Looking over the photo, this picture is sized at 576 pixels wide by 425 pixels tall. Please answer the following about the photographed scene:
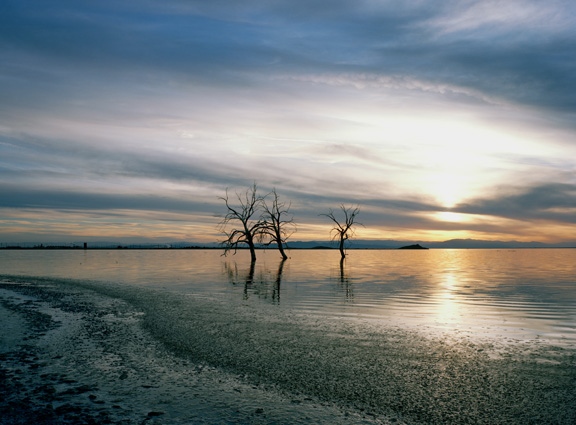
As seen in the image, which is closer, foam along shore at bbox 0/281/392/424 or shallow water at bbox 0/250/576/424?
foam along shore at bbox 0/281/392/424

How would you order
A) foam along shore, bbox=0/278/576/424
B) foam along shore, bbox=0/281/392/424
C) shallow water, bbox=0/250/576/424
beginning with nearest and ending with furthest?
foam along shore, bbox=0/281/392/424 < foam along shore, bbox=0/278/576/424 < shallow water, bbox=0/250/576/424

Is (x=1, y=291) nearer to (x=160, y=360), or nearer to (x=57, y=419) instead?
(x=160, y=360)

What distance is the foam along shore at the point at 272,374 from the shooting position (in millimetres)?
6270

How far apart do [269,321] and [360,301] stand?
627 cm

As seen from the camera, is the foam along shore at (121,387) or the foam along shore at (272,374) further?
the foam along shore at (272,374)

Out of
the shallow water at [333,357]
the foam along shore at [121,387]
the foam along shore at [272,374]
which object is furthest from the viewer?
the shallow water at [333,357]

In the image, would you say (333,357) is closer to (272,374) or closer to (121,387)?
(272,374)

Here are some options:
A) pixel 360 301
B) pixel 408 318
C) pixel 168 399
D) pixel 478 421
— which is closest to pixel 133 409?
pixel 168 399

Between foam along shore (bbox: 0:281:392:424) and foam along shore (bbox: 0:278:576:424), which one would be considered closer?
foam along shore (bbox: 0:281:392:424)

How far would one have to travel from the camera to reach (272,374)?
8094 millimetres

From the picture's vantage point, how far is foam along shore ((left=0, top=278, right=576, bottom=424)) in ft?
20.6

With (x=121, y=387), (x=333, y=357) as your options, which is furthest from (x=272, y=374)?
(x=121, y=387)

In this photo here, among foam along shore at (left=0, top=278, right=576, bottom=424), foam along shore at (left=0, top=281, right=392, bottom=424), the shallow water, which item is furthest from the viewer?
the shallow water

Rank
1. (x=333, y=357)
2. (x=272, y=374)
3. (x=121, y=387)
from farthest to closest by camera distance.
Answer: (x=333, y=357) < (x=272, y=374) < (x=121, y=387)
